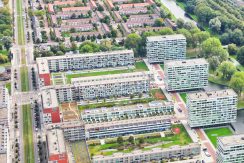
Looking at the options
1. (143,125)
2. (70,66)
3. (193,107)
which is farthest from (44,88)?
(193,107)

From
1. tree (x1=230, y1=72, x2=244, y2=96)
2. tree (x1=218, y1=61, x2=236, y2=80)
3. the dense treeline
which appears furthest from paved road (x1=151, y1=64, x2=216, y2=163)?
the dense treeline

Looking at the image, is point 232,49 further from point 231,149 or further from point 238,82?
point 231,149

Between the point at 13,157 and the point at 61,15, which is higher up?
the point at 61,15

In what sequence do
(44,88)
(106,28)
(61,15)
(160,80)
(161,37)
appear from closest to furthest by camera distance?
(44,88) < (160,80) < (161,37) < (106,28) < (61,15)

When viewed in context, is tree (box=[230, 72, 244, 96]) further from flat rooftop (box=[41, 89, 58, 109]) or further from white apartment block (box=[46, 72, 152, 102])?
flat rooftop (box=[41, 89, 58, 109])

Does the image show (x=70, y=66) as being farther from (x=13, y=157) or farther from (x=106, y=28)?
(x=13, y=157)

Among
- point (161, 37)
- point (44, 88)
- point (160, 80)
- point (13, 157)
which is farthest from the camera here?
point (161, 37)

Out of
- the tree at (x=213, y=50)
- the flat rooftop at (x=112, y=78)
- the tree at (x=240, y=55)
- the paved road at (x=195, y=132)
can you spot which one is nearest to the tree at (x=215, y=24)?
the tree at (x=213, y=50)

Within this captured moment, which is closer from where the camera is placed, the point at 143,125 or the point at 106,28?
the point at 143,125

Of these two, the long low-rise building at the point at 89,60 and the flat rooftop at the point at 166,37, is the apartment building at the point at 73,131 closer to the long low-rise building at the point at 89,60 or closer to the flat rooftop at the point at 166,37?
the long low-rise building at the point at 89,60
